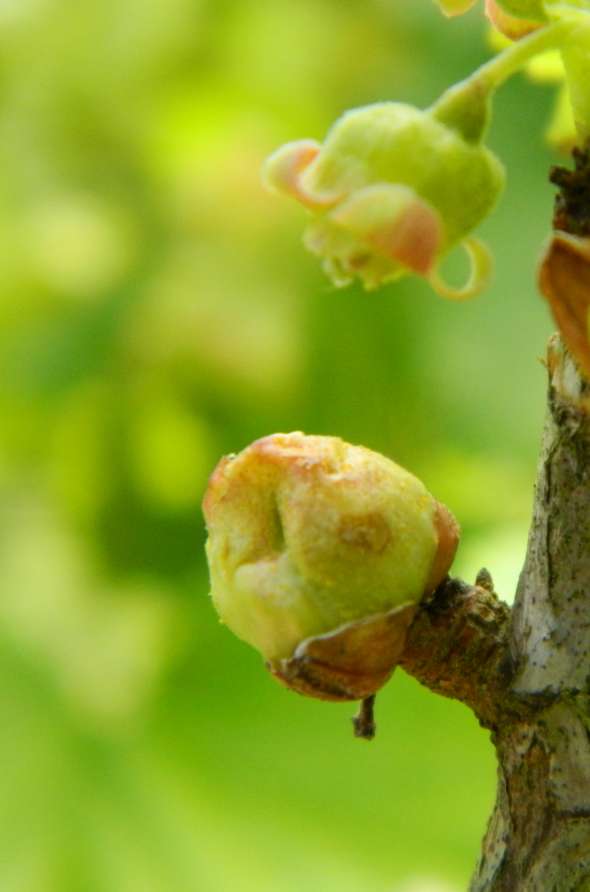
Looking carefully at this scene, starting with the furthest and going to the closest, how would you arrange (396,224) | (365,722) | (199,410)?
(199,410) < (365,722) < (396,224)

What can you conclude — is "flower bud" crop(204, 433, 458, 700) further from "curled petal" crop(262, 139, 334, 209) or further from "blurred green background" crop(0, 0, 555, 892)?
"blurred green background" crop(0, 0, 555, 892)

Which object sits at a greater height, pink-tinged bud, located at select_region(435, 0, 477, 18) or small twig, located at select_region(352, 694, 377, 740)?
pink-tinged bud, located at select_region(435, 0, 477, 18)

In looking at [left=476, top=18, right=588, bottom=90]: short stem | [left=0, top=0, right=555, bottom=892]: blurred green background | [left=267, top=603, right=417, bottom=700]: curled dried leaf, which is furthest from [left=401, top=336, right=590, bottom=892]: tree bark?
[left=0, top=0, right=555, bottom=892]: blurred green background

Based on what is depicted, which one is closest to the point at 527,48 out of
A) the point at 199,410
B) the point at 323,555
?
the point at 323,555

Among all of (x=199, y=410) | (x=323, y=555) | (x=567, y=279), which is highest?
(x=567, y=279)

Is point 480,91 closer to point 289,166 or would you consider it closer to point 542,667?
point 289,166
